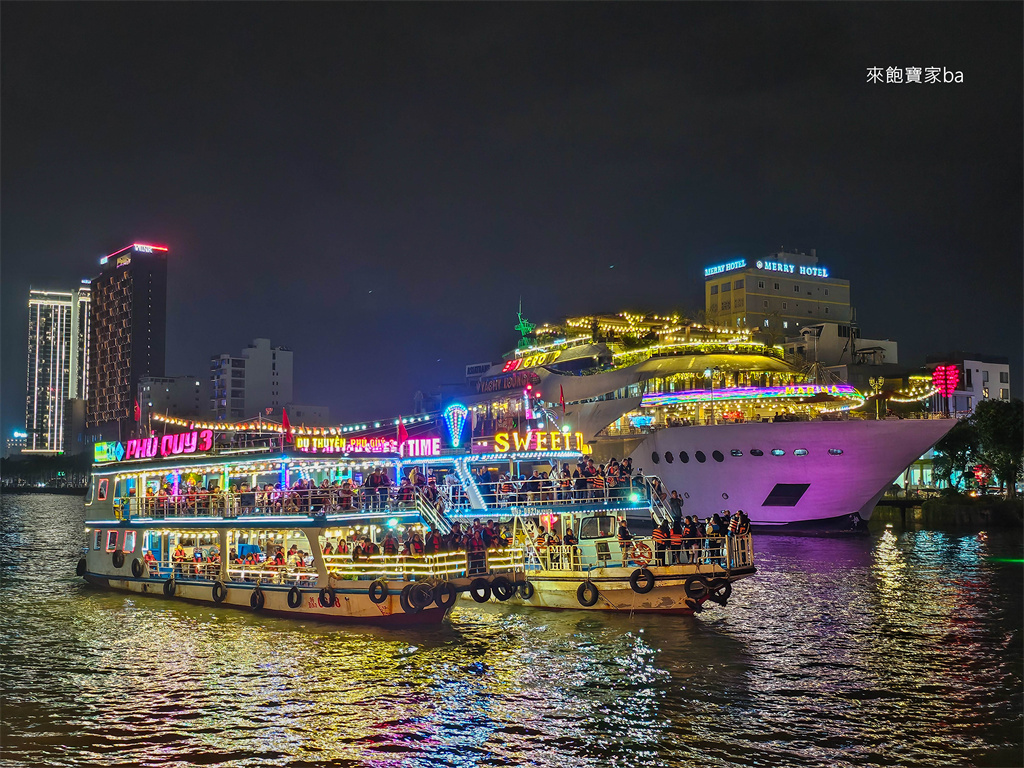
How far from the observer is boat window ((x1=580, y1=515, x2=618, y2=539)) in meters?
34.2

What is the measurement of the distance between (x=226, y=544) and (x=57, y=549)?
38092 millimetres

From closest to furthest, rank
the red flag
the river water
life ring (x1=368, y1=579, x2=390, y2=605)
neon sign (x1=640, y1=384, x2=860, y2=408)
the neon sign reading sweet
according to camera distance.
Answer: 1. the river water
2. life ring (x1=368, y1=579, x2=390, y2=605)
3. the red flag
4. the neon sign reading sweet
5. neon sign (x1=640, y1=384, x2=860, y2=408)

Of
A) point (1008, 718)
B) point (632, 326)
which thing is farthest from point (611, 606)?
point (632, 326)

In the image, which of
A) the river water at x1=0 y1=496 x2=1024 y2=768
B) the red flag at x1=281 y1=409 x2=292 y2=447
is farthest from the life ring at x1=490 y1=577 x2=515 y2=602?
the red flag at x1=281 y1=409 x2=292 y2=447

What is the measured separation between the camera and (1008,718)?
20719 millimetres

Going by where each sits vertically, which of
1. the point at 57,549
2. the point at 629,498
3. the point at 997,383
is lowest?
the point at 57,549

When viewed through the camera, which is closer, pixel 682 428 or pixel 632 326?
pixel 682 428

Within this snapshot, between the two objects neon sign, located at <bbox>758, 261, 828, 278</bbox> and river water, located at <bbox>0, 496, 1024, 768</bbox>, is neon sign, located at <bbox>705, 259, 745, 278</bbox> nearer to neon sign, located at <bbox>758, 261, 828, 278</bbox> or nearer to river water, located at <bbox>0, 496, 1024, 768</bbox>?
neon sign, located at <bbox>758, 261, 828, 278</bbox>

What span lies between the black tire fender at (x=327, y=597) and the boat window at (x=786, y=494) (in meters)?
41.7

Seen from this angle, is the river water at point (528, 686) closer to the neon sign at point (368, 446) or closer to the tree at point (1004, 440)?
the neon sign at point (368, 446)

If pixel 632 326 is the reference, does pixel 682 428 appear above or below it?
below

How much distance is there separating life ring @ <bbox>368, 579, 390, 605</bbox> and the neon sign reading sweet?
1001 centimetres

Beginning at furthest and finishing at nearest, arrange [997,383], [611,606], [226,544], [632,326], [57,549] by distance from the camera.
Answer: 1. [997,383]
2. [632,326]
3. [57,549]
4. [226,544]
5. [611,606]

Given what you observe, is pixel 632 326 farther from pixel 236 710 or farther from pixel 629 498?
pixel 236 710
